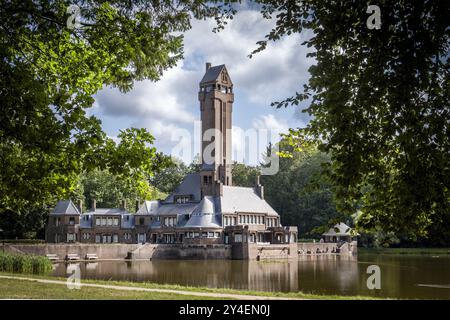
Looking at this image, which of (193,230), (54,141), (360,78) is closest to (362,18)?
(360,78)

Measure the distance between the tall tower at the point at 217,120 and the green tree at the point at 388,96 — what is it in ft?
213

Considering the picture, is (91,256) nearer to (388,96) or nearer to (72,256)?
(72,256)

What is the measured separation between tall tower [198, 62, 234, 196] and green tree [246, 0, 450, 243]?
64987 mm

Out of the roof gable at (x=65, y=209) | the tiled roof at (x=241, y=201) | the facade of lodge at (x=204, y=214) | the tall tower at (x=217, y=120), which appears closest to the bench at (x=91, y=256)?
the facade of lodge at (x=204, y=214)

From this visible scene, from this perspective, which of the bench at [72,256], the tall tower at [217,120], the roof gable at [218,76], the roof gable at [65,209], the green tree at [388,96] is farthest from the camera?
the roof gable at [218,76]

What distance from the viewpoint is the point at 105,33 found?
12.4 metres

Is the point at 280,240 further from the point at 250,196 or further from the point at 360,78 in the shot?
the point at 360,78

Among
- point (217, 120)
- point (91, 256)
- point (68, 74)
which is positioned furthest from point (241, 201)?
point (68, 74)

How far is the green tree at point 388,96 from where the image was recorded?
8.02 meters

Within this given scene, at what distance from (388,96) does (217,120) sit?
2725 inches

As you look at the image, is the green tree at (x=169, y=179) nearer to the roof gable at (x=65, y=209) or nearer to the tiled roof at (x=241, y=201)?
the tiled roof at (x=241, y=201)

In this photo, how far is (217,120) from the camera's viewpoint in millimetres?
77312

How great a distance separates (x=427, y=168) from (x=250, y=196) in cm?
6494

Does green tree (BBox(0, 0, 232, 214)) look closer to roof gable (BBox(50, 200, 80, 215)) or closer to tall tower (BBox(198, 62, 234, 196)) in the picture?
roof gable (BBox(50, 200, 80, 215))
